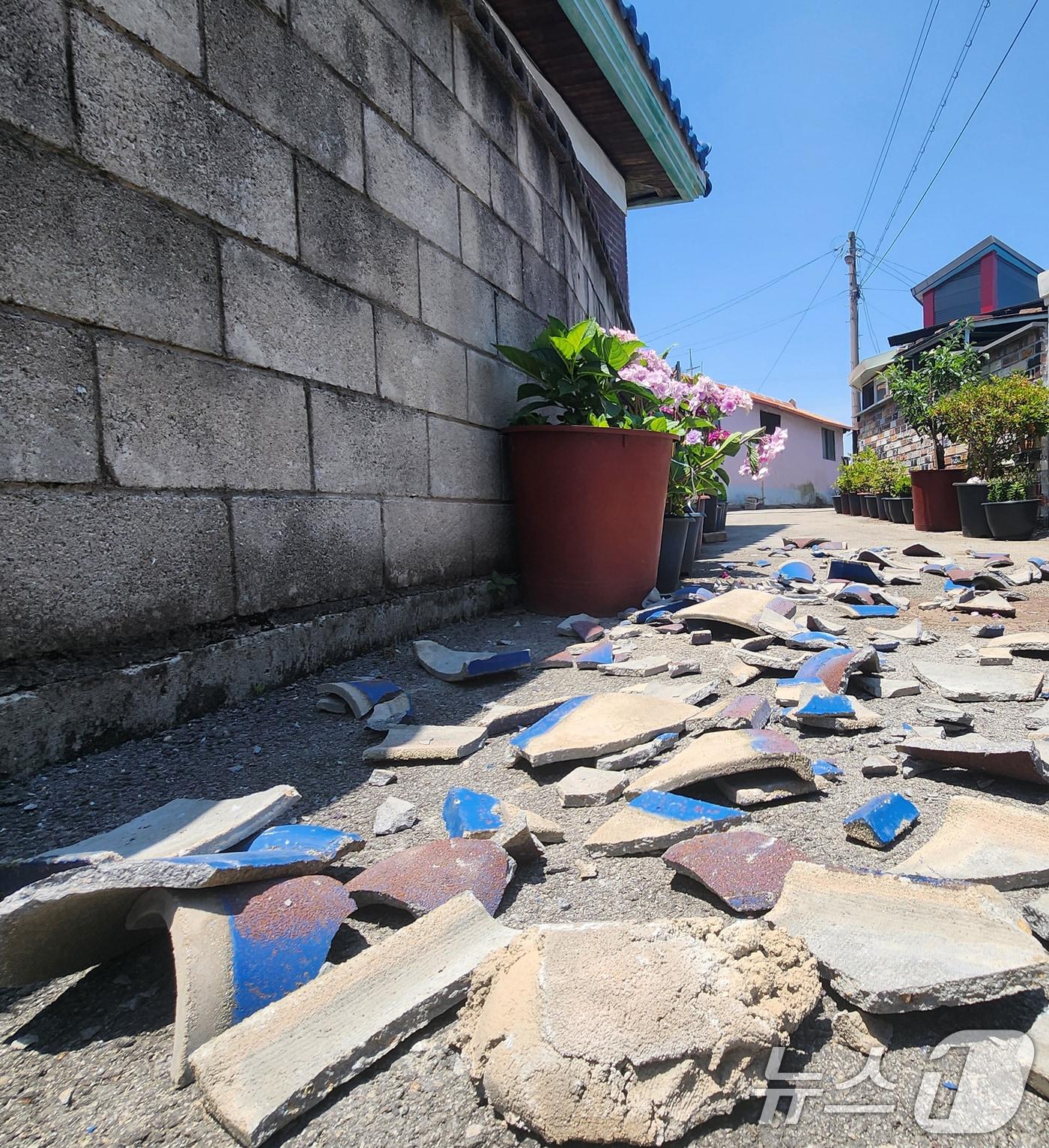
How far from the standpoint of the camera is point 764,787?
1.42m

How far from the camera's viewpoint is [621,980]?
82 cm

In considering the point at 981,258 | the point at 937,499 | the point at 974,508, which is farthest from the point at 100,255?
the point at 981,258

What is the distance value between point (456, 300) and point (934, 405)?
8556 millimetres

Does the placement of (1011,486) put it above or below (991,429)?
below

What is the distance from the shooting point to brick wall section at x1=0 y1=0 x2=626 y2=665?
1.46 meters

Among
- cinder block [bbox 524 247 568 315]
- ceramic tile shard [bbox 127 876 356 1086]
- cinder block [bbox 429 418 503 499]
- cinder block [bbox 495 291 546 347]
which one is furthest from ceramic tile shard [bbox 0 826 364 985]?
cinder block [bbox 524 247 568 315]

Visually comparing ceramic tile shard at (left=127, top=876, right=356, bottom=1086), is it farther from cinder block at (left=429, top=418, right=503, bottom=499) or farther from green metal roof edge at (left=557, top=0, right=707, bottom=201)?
green metal roof edge at (left=557, top=0, right=707, bottom=201)

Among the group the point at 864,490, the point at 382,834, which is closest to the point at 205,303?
the point at 382,834

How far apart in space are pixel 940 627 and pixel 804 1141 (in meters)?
2.79

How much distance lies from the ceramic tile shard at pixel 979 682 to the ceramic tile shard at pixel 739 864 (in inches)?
43.8

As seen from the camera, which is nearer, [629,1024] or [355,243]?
[629,1024]

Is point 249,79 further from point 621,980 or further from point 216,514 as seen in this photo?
point 621,980

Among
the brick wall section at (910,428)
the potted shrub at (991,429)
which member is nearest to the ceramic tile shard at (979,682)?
the potted shrub at (991,429)

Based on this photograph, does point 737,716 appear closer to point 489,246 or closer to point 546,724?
point 546,724
